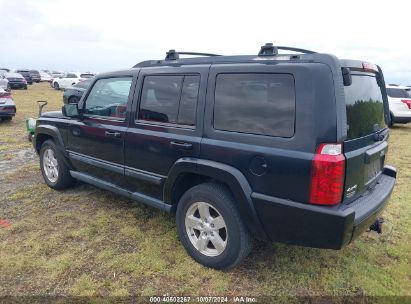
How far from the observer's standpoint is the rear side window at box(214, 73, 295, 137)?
2723mm

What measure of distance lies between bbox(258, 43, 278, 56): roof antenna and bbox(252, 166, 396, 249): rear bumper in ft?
4.08

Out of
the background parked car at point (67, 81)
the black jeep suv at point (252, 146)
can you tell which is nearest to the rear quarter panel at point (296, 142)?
the black jeep suv at point (252, 146)

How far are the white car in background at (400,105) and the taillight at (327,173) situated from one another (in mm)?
11557

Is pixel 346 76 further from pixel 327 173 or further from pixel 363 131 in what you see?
pixel 327 173

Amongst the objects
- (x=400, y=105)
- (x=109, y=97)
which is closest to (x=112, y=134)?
(x=109, y=97)

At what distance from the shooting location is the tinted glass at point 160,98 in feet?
11.6

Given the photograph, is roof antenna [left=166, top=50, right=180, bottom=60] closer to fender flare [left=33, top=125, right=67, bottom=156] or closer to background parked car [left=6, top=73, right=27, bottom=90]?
fender flare [left=33, top=125, right=67, bottom=156]

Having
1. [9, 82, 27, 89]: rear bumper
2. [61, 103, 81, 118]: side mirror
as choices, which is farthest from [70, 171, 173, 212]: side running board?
[9, 82, 27, 89]: rear bumper

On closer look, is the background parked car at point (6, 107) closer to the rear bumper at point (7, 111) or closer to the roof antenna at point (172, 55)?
the rear bumper at point (7, 111)

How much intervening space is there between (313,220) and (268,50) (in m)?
1.52

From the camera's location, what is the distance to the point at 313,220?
264 centimetres

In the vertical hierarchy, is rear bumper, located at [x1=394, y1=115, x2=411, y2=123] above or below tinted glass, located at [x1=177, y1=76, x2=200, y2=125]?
below

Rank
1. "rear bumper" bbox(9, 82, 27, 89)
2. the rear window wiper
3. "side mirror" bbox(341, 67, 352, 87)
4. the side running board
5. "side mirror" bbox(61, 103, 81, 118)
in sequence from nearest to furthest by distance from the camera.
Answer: "side mirror" bbox(341, 67, 352, 87), the rear window wiper, the side running board, "side mirror" bbox(61, 103, 81, 118), "rear bumper" bbox(9, 82, 27, 89)

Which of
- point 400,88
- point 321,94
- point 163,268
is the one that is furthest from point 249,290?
point 400,88
